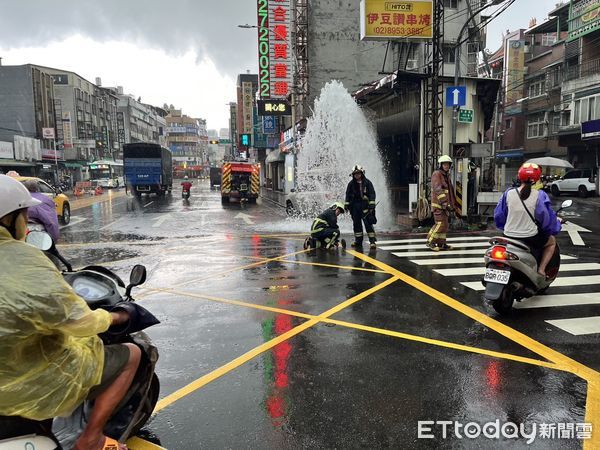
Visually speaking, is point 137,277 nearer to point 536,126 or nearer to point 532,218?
point 532,218

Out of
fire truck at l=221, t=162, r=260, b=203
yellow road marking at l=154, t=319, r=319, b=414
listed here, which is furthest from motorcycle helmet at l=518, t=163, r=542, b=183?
fire truck at l=221, t=162, r=260, b=203

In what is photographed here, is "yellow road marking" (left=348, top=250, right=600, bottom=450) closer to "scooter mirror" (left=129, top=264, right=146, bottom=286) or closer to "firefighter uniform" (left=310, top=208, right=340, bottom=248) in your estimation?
"scooter mirror" (left=129, top=264, right=146, bottom=286)

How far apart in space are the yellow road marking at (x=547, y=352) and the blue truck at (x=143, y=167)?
3143 centimetres

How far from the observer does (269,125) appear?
136ft

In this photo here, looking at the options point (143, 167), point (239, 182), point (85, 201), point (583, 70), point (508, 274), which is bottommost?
point (85, 201)

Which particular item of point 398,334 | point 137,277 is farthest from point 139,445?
point 398,334

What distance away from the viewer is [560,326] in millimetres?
5066

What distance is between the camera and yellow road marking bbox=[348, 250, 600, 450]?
320 cm

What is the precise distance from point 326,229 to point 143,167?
28.2m

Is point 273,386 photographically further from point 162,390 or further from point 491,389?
point 491,389

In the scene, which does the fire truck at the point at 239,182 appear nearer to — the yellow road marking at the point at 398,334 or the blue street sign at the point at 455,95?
the blue street sign at the point at 455,95

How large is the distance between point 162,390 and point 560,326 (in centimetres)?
433

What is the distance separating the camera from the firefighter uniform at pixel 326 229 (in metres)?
10.3

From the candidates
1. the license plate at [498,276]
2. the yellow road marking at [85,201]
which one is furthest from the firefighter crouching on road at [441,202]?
the yellow road marking at [85,201]
